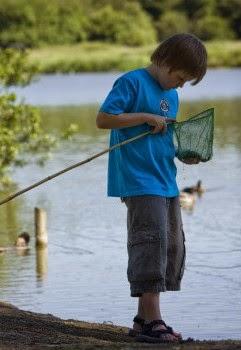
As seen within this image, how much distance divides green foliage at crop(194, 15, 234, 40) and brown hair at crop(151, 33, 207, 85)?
87002 millimetres

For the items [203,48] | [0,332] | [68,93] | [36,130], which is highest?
[68,93]

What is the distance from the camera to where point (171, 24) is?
9969 cm

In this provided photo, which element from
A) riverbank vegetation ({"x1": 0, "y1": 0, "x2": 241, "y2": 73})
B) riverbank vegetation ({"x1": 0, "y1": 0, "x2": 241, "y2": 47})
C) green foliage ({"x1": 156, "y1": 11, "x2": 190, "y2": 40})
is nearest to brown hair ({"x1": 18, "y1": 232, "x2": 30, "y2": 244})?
riverbank vegetation ({"x1": 0, "y1": 0, "x2": 241, "y2": 73})

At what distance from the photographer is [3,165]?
65.6ft

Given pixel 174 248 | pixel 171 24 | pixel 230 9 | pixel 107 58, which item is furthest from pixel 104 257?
pixel 230 9

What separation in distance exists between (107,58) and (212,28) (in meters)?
16.7

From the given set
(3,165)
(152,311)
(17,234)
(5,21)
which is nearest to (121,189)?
(152,311)

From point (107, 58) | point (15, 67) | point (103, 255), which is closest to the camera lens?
point (103, 255)

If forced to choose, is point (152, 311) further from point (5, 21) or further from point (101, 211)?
point (5, 21)

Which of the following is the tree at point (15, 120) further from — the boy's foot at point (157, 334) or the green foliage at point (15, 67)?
the boy's foot at point (157, 334)

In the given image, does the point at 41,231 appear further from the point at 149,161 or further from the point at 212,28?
the point at 212,28

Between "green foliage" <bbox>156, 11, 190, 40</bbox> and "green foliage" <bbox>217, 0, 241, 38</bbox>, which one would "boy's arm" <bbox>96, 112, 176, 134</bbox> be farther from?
"green foliage" <bbox>217, 0, 241, 38</bbox>

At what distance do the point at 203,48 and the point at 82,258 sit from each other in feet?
20.6

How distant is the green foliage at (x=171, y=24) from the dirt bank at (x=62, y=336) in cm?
8852
